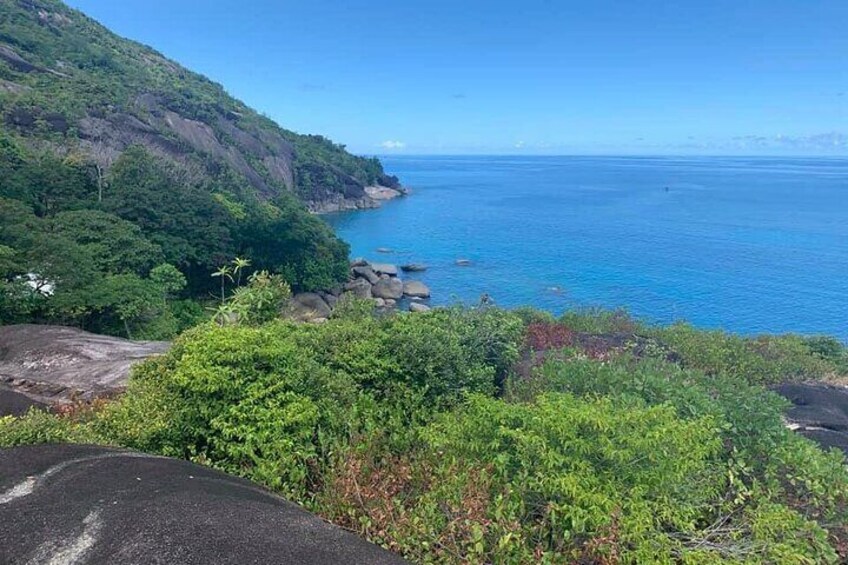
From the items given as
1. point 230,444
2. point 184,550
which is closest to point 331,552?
point 184,550

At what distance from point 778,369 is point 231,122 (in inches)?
2999

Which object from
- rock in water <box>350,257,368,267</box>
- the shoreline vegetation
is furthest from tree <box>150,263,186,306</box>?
rock in water <box>350,257,368,267</box>

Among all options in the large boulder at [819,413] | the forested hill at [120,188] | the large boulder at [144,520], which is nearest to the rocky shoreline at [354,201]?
the forested hill at [120,188]

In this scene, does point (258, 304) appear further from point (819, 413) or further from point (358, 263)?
point (358, 263)

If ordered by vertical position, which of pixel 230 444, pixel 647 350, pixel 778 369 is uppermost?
pixel 230 444

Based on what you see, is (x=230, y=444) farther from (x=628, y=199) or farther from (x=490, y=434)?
(x=628, y=199)

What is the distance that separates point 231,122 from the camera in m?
76.6

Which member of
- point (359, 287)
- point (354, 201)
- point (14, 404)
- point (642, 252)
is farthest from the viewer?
point (354, 201)

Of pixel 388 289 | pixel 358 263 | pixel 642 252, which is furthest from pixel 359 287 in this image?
pixel 642 252

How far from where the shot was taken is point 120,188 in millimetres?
34531

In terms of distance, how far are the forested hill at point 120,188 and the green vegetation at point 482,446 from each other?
1713 cm

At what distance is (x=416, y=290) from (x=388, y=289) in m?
2.12

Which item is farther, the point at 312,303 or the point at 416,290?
the point at 416,290

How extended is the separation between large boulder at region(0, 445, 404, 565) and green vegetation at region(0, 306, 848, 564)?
66 centimetres
